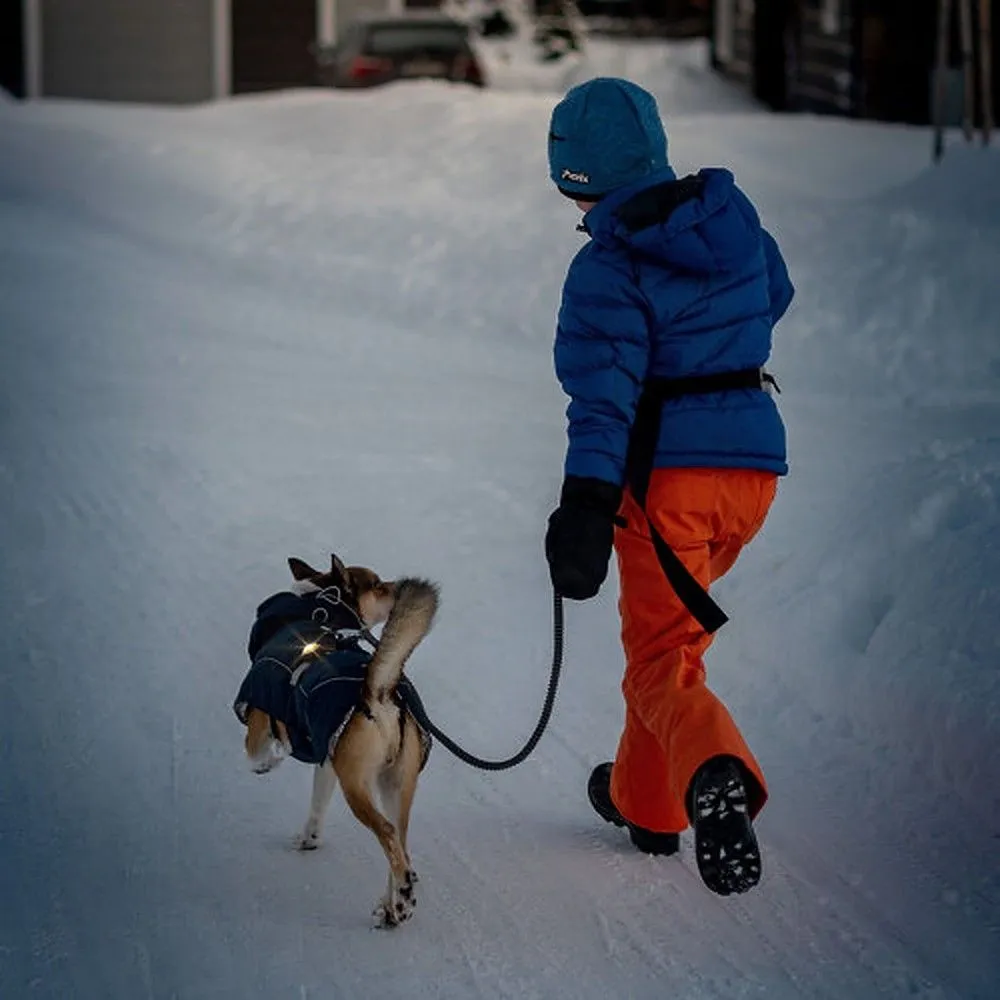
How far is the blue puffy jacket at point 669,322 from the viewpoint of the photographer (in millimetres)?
4375

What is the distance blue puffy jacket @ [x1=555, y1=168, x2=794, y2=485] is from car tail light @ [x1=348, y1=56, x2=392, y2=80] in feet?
70.1

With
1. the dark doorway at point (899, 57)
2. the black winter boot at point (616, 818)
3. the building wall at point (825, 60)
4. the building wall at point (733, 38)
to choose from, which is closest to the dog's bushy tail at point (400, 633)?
the black winter boot at point (616, 818)

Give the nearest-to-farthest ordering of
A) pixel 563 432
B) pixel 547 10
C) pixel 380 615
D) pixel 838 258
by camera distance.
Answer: pixel 380 615
pixel 563 432
pixel 838 258
pixel 547 10

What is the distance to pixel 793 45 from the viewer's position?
85.5 feet

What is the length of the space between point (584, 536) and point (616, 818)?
3.16 feet

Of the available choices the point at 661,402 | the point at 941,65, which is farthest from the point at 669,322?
the point at 941,65

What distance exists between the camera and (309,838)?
4.95 m

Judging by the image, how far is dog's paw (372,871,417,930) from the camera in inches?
174

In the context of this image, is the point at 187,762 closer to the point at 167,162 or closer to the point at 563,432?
the point at 563,432

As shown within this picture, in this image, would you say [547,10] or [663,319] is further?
[547,10]

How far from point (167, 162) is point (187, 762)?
13084 millimetres

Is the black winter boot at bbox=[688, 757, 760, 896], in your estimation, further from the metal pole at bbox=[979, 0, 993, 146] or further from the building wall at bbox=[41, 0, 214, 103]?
the building wall at bbox=[41, 0, 214, 103]

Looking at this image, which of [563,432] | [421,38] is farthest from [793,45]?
[563,432]

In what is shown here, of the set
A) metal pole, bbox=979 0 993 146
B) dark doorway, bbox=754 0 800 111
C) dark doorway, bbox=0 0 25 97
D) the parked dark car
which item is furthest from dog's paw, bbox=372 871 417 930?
dark doorway, bbox=0 0 25 97
